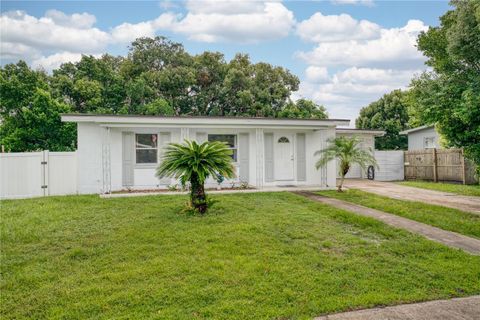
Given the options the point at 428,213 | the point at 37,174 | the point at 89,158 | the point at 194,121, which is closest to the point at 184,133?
the point at 194,121

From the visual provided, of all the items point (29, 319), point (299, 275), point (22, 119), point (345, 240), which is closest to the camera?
point (29, 319)

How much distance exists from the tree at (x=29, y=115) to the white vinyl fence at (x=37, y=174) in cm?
710

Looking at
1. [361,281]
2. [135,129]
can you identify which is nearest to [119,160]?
[135,129]

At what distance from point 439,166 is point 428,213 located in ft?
31.8

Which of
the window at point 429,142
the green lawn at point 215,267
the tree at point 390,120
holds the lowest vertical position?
the green lawn at point 215,267

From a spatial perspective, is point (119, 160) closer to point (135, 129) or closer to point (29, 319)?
point (135, 129)

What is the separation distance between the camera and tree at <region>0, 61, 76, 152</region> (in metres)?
17.1

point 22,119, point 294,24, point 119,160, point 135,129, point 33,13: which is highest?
point 294,24

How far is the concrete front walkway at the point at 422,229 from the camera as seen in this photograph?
211 inches

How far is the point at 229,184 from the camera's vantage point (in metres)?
12.8

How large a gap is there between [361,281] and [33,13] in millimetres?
13493

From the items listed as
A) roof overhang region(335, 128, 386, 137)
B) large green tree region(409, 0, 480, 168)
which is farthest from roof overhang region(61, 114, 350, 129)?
roof overhang region(335, 128, 386, 137)

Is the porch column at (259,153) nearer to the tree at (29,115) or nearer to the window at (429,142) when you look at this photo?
the tree at (29,115)

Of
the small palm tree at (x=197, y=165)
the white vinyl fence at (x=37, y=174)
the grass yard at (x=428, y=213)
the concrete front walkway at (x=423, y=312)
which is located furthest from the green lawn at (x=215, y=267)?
the white vinyl fence at (x=37, y=174)
